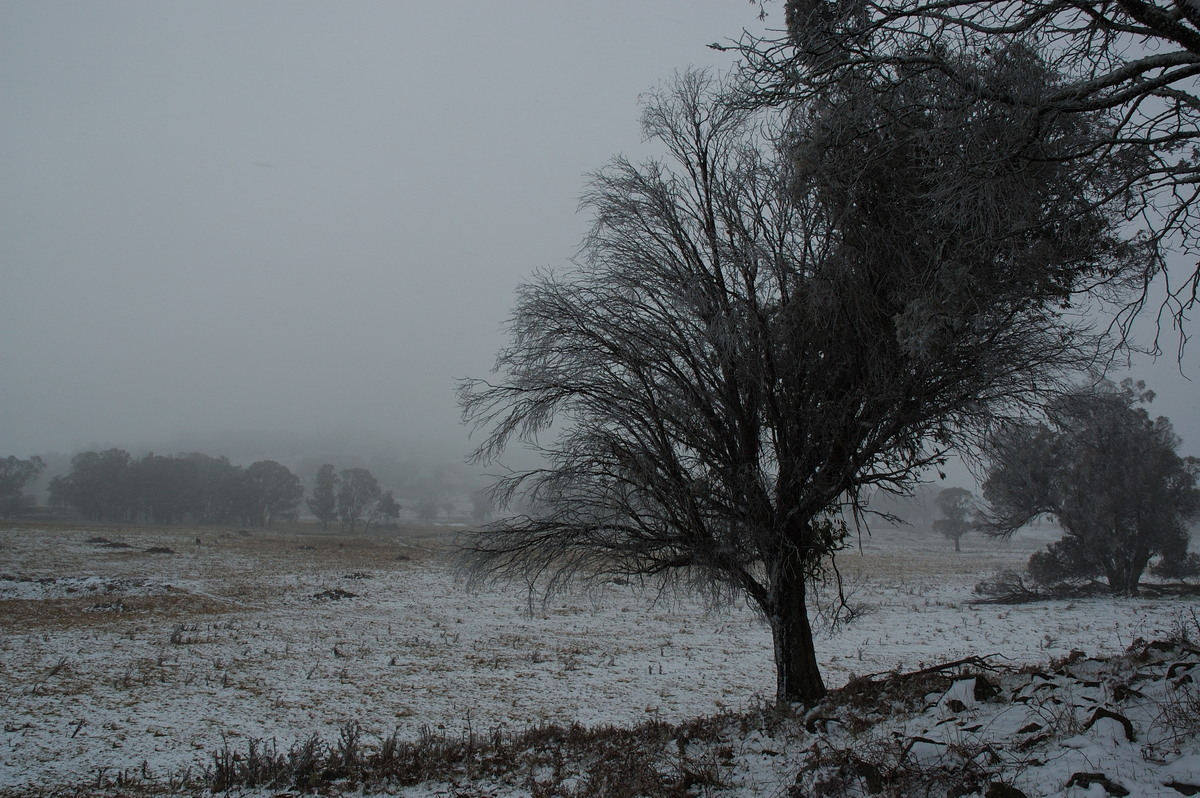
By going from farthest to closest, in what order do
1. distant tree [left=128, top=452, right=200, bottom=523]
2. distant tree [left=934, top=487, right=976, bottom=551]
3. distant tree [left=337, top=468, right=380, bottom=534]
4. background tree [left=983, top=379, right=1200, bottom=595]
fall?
distant tree [left=128, top=452, right=200, bottom=523], distant tree [left=337, top=468, right=380, bottom=534], distant tree [left=934, top=487, right=976, bottom=551], background tree [left=983, top=379, right=1200, bottom=595]

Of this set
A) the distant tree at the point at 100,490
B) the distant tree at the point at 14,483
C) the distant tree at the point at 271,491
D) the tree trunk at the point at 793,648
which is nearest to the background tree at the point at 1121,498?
the tree trunk at the point at 793,648

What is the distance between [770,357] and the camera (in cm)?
698

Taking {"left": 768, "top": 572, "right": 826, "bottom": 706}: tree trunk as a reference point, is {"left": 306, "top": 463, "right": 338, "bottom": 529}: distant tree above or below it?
below

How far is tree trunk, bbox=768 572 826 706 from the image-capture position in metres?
7.43

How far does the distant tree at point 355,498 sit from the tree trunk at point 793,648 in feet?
298

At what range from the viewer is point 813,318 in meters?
6.63

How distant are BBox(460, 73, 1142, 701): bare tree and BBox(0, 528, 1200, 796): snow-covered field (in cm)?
112

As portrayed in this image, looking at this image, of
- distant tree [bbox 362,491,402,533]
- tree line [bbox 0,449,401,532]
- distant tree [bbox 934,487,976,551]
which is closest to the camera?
distant tree [bbox 934,487,976,551]

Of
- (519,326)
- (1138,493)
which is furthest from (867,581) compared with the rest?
(519,326)

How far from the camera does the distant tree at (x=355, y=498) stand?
91.9m

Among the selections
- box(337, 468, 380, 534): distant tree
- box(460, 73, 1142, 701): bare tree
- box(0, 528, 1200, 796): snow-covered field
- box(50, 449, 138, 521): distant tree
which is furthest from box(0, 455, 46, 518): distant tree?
box(460, 73, 1142, 701): bare tree

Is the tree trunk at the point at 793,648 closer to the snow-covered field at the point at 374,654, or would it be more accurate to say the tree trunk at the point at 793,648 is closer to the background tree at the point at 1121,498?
the snow-covered field at the point at 374,654

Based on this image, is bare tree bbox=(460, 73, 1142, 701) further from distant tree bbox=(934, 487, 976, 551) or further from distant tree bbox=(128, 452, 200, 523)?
distant tree bbox=(128, 452, 200, 523)

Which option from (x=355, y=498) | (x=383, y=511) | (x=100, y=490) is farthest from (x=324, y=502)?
(x=100, y=490)
